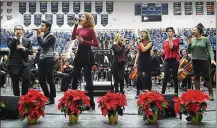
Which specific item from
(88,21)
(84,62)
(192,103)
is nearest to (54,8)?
(88,21)

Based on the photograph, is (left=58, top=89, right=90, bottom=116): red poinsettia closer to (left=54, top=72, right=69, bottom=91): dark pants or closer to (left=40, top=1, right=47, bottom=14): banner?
(left=54, top=72, right=69, bottom=91): dark pants

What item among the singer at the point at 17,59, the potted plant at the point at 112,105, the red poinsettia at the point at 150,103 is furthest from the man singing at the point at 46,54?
the red poinsettia at the point at 150,103

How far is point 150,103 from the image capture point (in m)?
4.15

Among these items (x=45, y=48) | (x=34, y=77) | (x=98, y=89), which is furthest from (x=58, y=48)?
(x=45, y=48)

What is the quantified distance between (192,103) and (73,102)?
1418 millimetres

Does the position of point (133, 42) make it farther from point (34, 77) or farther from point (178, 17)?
point (34, 77)

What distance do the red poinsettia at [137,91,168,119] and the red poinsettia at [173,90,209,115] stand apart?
193 mm

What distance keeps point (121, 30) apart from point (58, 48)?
3159mm

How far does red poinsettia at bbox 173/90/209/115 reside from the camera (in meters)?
4.13

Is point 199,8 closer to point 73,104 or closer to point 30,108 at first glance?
point 73,104

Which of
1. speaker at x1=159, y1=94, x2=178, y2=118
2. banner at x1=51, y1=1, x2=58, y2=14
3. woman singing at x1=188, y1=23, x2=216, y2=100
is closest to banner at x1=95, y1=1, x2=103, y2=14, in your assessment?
banner at x1=51, y1=1, x2=58, y2=14

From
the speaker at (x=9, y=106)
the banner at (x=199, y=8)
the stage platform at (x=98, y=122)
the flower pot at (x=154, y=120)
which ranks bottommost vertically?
the stage platform at (x=98, y=122)

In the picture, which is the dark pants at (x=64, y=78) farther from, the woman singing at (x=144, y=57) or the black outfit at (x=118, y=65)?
the woman singing at (x=144, y=57)

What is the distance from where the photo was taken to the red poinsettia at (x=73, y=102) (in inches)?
163
